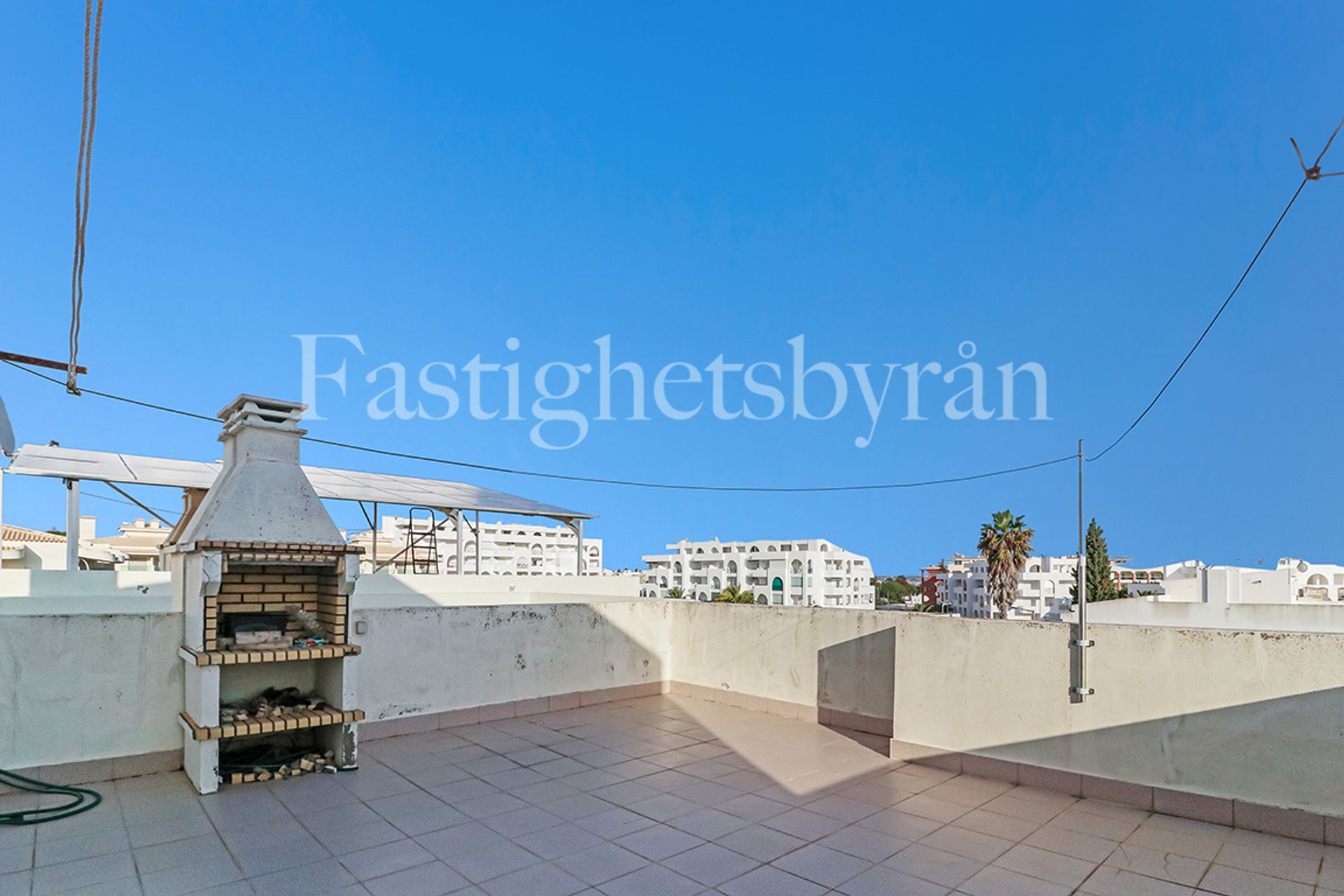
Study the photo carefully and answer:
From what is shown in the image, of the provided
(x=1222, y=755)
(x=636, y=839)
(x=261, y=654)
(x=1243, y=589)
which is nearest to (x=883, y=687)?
(x=1222, y=755)

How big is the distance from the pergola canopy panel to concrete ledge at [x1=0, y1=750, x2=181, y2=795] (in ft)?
11.3

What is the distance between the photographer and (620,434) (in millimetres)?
22547

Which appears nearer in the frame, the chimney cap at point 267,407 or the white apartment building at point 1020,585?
the chimney cap at point 267,407

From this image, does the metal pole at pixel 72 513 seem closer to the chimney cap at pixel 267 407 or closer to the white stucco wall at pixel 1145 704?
the chimney cap at pixel 267 407

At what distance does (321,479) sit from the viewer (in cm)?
1016

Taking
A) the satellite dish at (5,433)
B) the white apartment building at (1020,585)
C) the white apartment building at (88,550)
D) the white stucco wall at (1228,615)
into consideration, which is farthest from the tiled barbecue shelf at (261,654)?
the white apartment building at (1020,585)

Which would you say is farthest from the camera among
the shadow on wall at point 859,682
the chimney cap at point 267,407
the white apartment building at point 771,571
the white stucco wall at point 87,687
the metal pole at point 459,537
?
the white apartment building at point 771,571

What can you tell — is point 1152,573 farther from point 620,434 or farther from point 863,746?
point 863,746

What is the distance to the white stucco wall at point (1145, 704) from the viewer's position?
127 inches

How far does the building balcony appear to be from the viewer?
288 cm

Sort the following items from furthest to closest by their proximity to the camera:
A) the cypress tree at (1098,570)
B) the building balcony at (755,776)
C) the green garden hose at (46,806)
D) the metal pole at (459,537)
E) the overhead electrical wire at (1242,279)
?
the cypress tree at (1098,570) → the metal pole at (459,537) → the overhead electrical wire at (1242,279) → the green garden hose at (46,806) → the building balcony at (755,776)

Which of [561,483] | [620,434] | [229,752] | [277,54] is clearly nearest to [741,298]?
[620,434]

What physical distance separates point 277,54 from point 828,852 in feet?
36.5

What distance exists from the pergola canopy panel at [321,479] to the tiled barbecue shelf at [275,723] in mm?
3551
